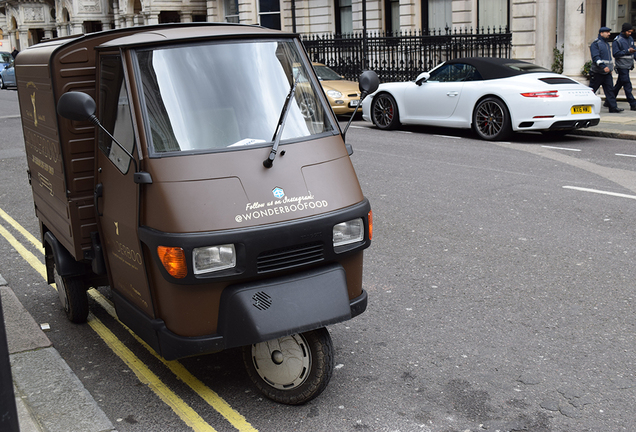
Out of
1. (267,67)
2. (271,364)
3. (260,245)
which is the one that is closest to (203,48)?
(267,67)

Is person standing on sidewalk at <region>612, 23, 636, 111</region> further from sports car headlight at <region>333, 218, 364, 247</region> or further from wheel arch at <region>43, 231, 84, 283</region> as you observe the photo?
wheel arch at <region>43, 231, 84, 283</region>

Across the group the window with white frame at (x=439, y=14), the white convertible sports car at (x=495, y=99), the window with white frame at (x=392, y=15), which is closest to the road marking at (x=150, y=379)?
the white convertible sports car at (x=495, y=99)

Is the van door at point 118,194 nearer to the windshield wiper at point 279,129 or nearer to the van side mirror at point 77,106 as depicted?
the van side mirror at point 77,106

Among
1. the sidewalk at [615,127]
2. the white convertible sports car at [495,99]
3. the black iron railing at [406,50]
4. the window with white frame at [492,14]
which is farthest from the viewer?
the window with white frame at [492,14]

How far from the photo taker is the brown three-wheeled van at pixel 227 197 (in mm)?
3582

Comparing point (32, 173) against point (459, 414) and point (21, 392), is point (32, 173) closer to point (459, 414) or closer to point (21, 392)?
point (21, 392)

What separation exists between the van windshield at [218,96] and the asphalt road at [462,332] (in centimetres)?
144

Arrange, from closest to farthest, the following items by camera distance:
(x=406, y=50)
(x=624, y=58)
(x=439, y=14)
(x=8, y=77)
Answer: (x=624, y=58) → (x=406, y=50) → (x=439, y=14) → (x=8, y=77)

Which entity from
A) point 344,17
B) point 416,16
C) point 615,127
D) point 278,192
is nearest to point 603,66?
point 615,127

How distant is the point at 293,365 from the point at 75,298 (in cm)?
205

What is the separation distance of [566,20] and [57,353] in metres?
18.7

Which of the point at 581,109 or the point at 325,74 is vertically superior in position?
the point at 325,74

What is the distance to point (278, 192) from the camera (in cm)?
371

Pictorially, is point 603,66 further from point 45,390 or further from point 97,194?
point 45,390
